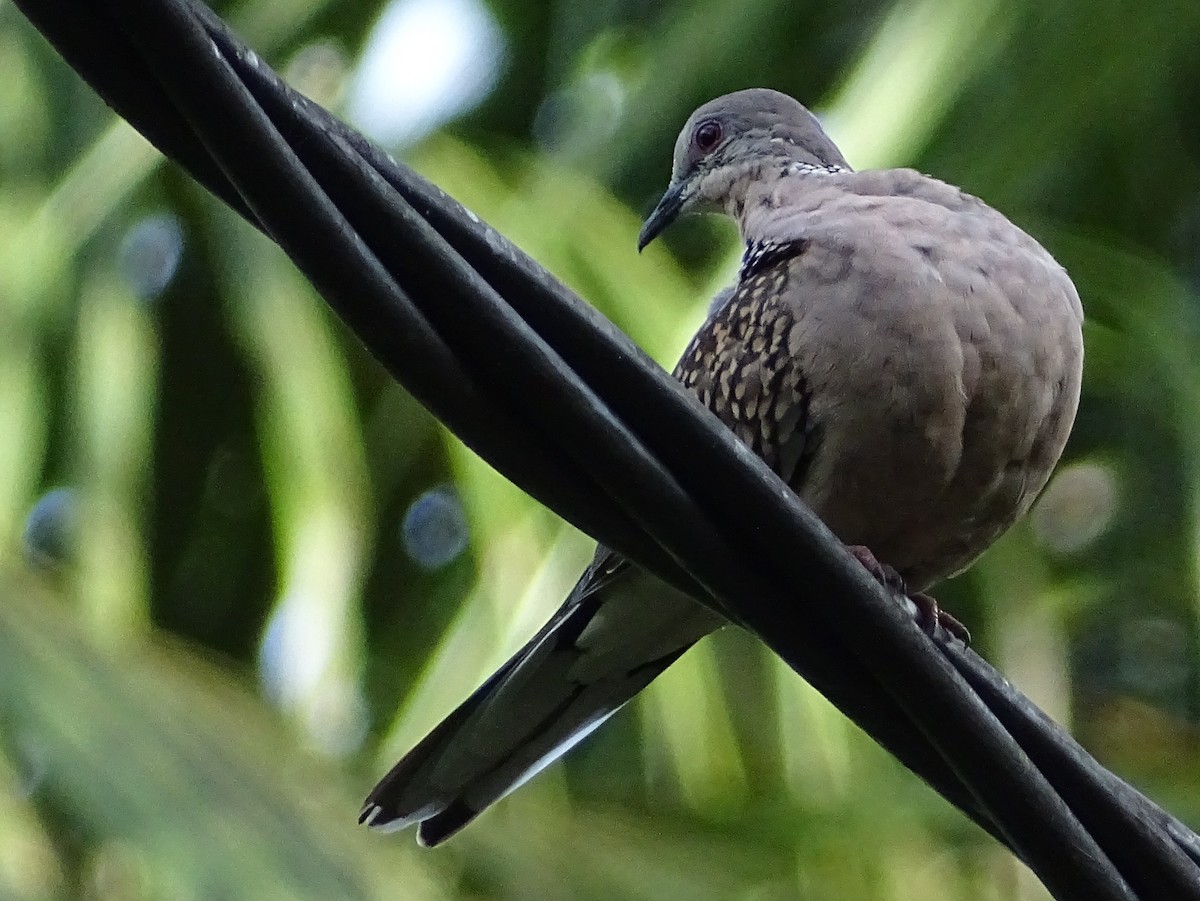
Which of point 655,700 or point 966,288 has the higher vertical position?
point 966,288

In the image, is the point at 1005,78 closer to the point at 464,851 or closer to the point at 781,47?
the point at 781,47

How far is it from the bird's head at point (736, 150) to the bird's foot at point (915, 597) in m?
0.91

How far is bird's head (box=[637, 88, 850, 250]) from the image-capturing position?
3086mm

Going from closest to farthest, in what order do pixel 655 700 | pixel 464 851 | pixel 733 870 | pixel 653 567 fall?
pixel 653 567, pixel 464 851, pixel 733 870, pixel 655 700

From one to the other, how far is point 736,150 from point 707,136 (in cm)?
10

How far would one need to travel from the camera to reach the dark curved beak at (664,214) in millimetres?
3221

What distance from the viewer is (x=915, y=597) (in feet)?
7.89

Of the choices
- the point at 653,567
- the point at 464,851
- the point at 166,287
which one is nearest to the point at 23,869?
the point at 464,851

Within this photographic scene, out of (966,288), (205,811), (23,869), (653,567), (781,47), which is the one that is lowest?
(23,869)

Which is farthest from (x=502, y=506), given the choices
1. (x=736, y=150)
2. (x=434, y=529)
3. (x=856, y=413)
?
(x=856, y=413)

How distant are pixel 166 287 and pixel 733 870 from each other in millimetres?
1692

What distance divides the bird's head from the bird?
0.44 m

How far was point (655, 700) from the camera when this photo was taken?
3111 millimetres

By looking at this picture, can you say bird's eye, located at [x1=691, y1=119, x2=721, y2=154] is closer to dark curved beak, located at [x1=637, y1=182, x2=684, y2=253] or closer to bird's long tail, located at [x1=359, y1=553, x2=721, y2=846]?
dark curved beak, located at [x1=637, y1=182, x2=684, y2=253]
